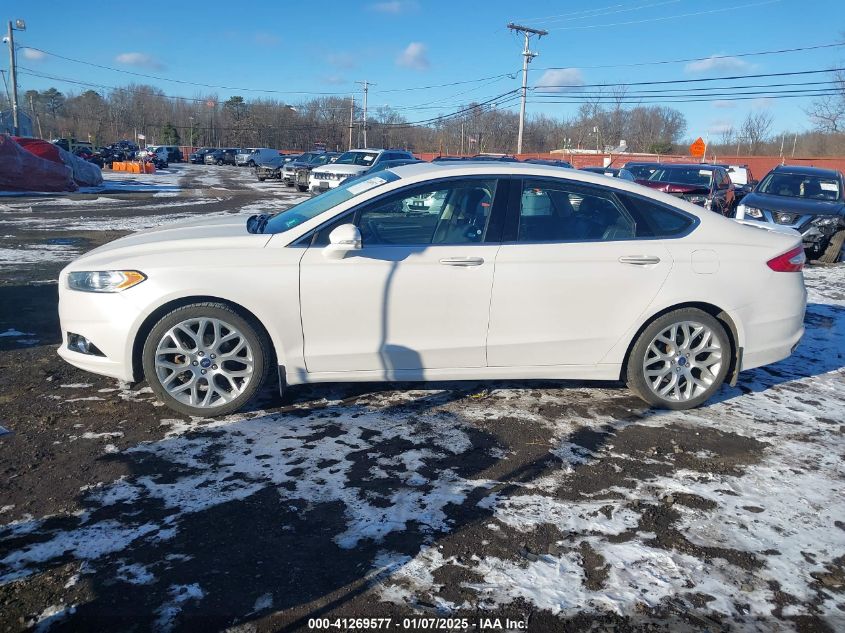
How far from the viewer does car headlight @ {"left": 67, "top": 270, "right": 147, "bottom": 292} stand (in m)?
4.21

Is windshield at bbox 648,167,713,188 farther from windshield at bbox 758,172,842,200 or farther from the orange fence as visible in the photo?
the orange fence

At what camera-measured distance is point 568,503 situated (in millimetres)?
3434

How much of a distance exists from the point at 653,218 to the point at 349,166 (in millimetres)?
17254

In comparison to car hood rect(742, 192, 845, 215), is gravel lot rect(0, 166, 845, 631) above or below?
below

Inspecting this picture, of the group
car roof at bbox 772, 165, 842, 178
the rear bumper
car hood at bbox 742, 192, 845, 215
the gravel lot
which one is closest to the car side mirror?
the gravel lot

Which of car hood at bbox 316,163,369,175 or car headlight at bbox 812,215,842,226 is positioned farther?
car hood at bbox 316,163,369,175

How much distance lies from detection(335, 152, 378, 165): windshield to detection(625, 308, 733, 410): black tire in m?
Result: 17.8

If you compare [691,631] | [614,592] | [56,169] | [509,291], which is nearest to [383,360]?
[509,291]

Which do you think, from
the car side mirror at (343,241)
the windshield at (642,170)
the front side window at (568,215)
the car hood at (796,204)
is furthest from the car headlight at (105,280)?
the windshield at (642,170)

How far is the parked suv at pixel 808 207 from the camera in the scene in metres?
11.9

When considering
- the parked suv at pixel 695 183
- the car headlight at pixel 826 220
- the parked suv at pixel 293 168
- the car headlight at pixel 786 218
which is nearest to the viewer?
the car headlight at pixel 826 220

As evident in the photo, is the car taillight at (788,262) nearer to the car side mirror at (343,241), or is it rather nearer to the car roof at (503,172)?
the car roof at (503,172)

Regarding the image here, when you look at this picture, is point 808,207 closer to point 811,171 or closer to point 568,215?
point 811,171

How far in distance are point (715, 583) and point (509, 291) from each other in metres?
2.20
